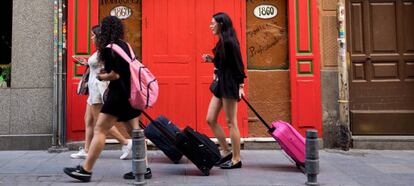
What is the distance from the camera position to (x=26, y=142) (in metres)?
8.12

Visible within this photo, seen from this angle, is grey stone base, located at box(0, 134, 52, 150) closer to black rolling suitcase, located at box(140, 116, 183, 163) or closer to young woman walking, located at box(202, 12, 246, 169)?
black rolling suitcase, located at box(140, 116, 183, 163)

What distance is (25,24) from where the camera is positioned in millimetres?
8273

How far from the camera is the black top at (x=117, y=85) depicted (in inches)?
219

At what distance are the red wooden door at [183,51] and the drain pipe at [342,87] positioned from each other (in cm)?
163

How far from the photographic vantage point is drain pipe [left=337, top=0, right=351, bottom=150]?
8086 millimetres

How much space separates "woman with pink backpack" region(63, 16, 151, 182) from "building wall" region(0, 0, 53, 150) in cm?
278

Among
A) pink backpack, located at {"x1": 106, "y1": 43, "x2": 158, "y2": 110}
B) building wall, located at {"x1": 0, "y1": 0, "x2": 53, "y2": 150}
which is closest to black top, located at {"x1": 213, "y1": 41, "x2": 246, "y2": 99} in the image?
pink backpack, located at {"x1": 106, "y1": 43, "x2": 158, "y2": 110}

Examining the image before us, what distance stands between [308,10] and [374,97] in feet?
6.52

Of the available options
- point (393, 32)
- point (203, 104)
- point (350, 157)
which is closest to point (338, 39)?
point (393, 32)

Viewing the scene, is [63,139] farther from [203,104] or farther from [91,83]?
[203,104]

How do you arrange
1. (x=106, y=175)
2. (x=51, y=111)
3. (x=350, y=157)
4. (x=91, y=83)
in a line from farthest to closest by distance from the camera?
1. (x=51, y=111)
2. (x=350, y=157)
3. (x=91, y=83)
4. (x=106, y=175)

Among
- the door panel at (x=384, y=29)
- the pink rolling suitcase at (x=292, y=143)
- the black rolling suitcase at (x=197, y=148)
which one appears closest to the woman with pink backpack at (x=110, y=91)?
the black rolling suitcase at (x=197, y=148)

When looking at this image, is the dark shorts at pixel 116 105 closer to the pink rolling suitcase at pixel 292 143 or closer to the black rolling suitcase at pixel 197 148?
the black rolling suitcase at pixel 197 148

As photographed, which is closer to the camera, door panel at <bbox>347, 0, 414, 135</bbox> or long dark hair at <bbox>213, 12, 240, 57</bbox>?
long dark hair at <bbox>213, 12, 240, 57</bbox>
